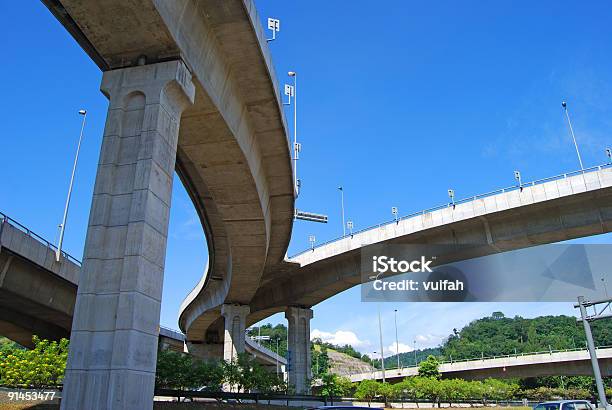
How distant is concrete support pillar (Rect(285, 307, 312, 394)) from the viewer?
4200 centimetres

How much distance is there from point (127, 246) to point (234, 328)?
3166 cm

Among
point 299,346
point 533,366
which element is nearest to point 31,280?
point 299,346

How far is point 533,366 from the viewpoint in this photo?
65375 millimetres

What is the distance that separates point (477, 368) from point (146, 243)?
6866 centimetres

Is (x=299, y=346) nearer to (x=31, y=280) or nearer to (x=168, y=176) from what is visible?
(x=31, y=280)

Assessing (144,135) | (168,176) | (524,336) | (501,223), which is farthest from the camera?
(524,336)

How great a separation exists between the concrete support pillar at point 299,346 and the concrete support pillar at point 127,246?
32.2 m

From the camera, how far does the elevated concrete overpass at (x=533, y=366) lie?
60.1 m

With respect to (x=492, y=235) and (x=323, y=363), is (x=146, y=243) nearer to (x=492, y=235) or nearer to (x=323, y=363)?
(x=492, y=235)

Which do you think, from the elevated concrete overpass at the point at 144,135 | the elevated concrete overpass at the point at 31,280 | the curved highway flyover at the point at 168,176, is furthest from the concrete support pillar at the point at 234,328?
the elevated concrete overpass at the point at 144,135

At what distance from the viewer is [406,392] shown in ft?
163

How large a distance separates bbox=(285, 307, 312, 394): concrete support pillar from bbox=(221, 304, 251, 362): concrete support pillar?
4200 mm

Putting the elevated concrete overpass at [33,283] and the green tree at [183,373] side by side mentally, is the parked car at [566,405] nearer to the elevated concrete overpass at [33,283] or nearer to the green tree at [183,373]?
the green tree at [183,373]

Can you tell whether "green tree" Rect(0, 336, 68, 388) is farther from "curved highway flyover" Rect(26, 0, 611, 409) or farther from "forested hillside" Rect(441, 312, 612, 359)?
"forested hillside" Rect(441, 312, 612, 359)
